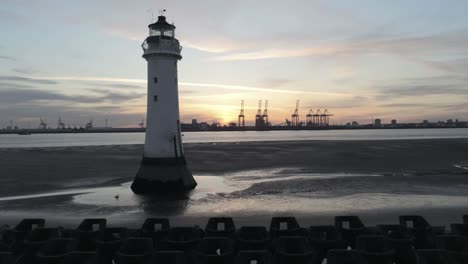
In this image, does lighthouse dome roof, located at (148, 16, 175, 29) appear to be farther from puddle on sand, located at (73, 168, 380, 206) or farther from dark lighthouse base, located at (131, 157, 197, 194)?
puddle on sand, located at (73, 168, 380, 206)

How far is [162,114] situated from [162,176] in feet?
12.6

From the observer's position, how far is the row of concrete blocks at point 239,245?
857 cm

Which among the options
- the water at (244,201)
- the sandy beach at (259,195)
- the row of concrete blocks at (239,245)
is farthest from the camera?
the water at (244,201)

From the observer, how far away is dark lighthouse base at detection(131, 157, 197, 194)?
24.3 m

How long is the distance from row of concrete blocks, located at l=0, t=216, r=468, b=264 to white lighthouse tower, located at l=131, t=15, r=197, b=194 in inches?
483

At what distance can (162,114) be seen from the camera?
78.7 feet

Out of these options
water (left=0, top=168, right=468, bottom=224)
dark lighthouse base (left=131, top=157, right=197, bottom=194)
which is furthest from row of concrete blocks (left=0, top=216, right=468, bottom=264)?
dark lighthouse base (left=131, top=157, right=197, bottom=194)

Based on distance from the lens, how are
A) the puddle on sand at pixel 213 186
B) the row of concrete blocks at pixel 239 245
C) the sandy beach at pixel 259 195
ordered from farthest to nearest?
the puddle on sand at pixel 213 186, the sandy beach at pixel 259 195, the row of concrete blocks at pixel 239 245

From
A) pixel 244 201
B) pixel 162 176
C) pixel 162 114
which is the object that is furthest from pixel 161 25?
pixel 244 201

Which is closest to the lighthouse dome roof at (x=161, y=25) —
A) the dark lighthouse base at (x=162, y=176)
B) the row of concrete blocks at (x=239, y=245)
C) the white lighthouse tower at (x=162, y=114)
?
the white lighthouse tower at (x=162, y=114)

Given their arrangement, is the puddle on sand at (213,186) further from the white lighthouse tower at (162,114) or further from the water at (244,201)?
the white lighthouse tower at (162,114)

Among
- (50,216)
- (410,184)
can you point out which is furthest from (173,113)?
(410,184)

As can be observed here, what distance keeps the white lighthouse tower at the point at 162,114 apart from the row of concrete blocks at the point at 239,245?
40.3 feet

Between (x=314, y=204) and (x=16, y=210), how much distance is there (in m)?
16.3
